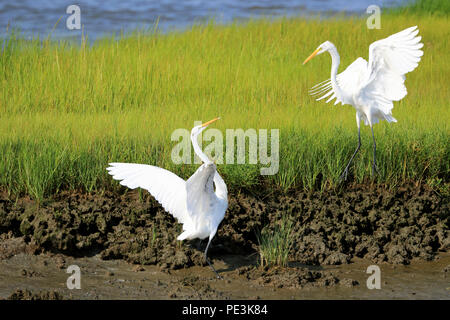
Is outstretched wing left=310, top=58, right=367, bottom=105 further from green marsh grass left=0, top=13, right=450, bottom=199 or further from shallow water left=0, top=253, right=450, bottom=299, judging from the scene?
shallow water left=0, top=253, right=450, bottom=299

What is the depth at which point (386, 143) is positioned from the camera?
283 inches

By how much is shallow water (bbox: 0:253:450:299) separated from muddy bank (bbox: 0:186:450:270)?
13 cm

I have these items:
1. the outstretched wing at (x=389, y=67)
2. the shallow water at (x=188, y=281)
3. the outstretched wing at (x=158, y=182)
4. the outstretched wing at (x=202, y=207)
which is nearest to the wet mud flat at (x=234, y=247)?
the shallow water at (x=188, y=281)

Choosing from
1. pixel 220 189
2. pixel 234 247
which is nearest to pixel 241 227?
pixel 234 247

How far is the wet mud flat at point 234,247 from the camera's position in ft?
16.3

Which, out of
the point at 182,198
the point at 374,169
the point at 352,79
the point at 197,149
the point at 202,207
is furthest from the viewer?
the point at 374,169

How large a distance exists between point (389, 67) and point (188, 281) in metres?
3.15

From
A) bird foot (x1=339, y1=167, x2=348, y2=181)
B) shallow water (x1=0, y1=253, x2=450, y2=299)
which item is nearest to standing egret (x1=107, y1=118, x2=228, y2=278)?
shallow water (x1=0, y1=253, x2=450, y2=299)

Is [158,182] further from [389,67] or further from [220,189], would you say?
[389,67]

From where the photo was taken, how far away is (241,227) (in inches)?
237

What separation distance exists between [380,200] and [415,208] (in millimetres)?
375

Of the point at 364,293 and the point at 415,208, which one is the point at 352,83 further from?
the point at 364,293

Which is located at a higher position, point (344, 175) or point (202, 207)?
point (344, 175)

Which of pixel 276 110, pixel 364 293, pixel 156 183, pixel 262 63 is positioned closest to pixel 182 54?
pixel 262 63
